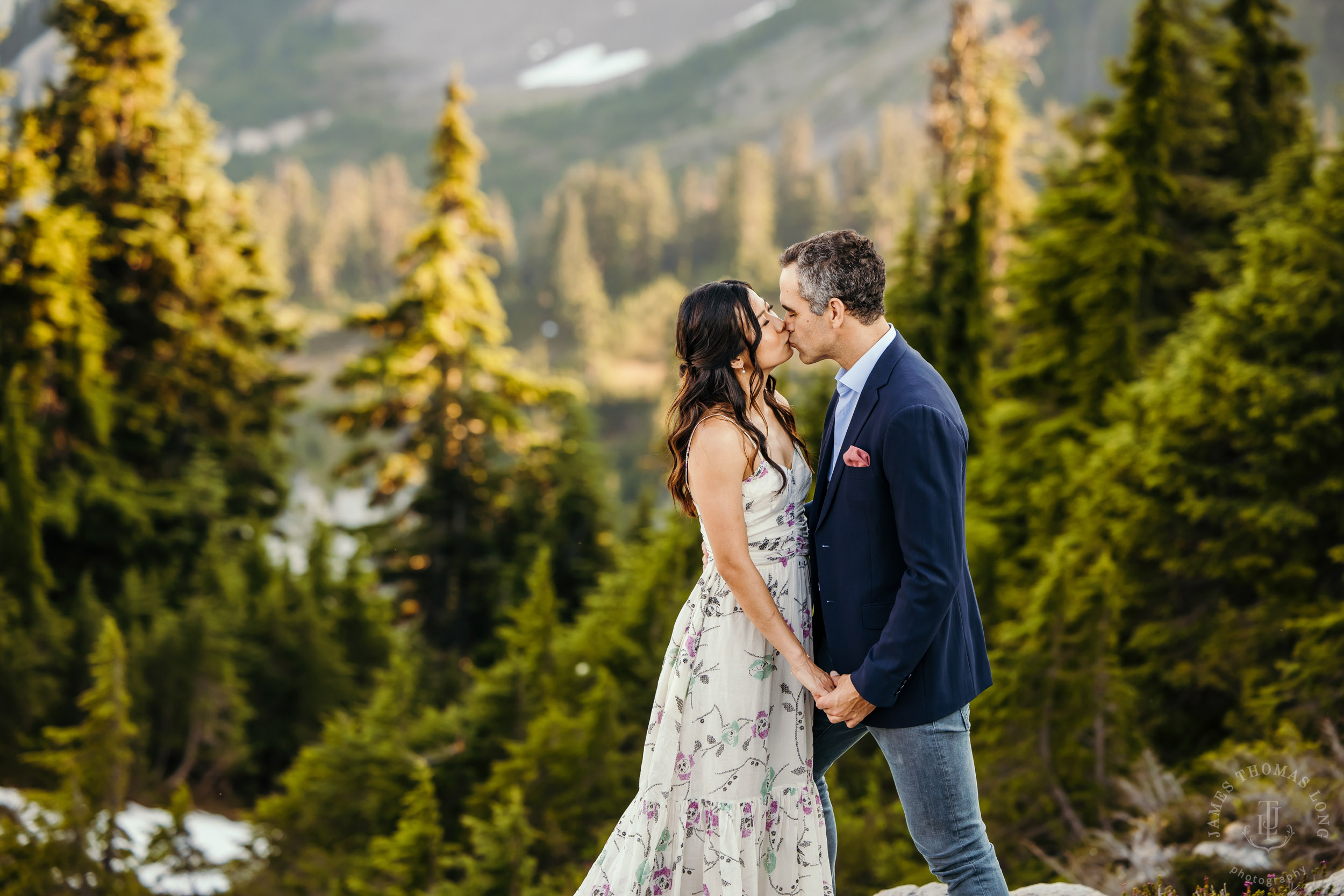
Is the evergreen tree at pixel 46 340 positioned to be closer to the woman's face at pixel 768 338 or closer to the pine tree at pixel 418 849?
the pine tree at pixel 418 849

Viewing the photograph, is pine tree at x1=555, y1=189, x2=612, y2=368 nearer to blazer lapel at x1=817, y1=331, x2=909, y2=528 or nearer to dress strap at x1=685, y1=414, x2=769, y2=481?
dress strap at x1=685, y1=414, x2=769, y2=481

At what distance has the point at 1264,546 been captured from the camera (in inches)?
340

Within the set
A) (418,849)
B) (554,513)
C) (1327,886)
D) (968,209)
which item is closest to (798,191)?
(554,513)

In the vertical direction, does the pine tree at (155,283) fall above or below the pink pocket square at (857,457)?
above

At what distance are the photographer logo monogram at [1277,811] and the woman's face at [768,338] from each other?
3172 millimetres

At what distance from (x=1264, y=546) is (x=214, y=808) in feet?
73.1

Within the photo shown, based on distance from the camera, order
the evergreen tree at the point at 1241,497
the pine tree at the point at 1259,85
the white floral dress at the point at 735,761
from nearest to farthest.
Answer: the white floral dress at the point at 735,761 < the evergreen tree at the point at 1241,497 < the pine tree at the point at 1259,85

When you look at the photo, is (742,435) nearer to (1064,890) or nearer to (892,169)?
(1064,890)

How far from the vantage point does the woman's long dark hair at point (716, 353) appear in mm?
3254

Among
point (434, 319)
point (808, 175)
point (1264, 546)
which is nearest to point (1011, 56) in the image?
point (434, 319)

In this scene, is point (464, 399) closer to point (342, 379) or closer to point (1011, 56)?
point (342, 379)

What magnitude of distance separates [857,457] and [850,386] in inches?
11.5

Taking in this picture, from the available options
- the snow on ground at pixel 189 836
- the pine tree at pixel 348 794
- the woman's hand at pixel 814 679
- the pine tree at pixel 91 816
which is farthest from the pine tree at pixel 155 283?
the woman's hand at pixel 814 679

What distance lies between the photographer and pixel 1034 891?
425 centimetres
